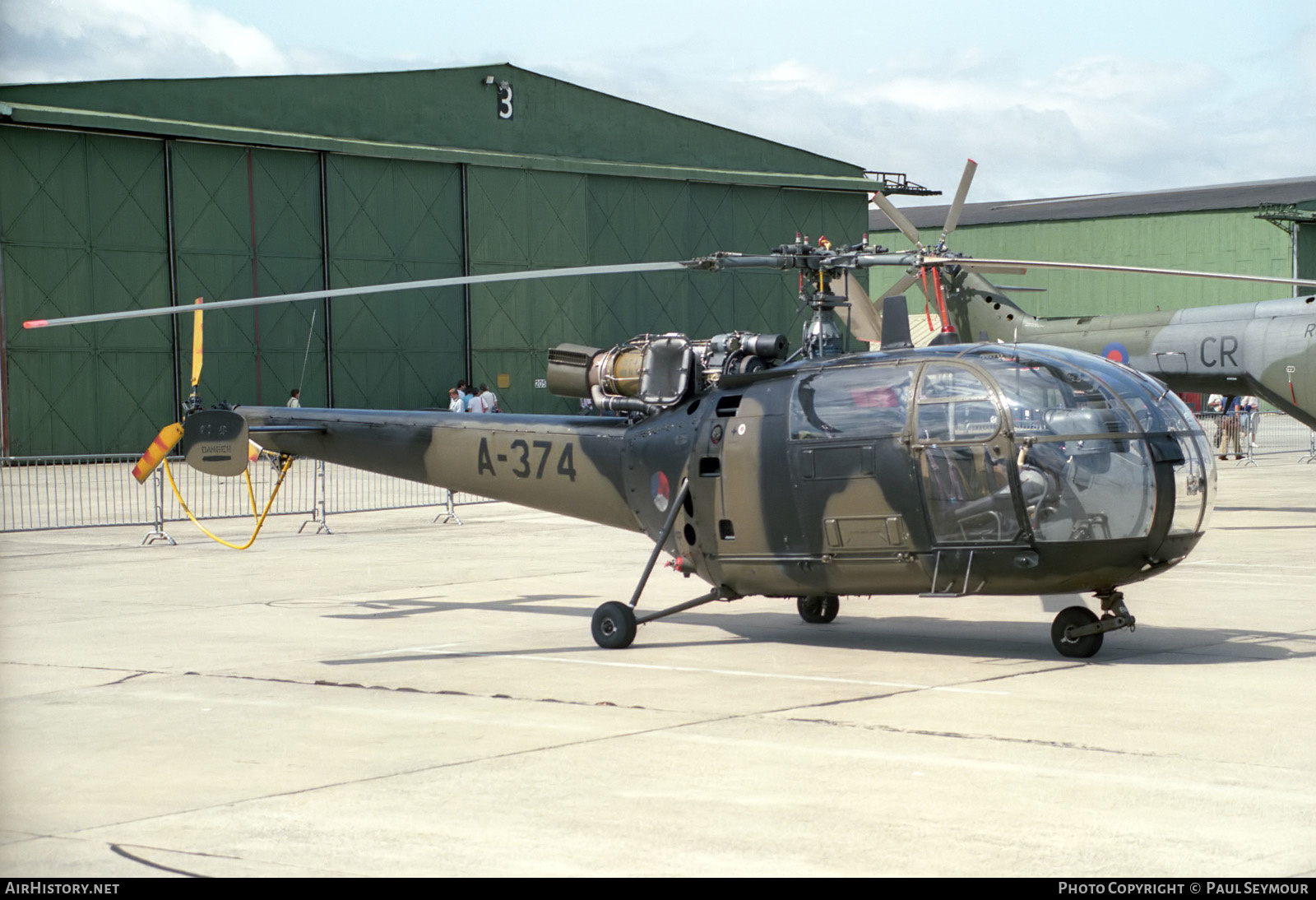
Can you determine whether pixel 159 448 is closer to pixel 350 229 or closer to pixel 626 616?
pixel 626 616

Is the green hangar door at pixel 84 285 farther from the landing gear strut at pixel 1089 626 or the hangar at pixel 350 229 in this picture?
the landing gear strut at pixel 1089 626

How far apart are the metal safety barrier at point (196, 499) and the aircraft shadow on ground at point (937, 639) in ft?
30.2

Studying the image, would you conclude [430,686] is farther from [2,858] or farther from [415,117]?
[415,117]

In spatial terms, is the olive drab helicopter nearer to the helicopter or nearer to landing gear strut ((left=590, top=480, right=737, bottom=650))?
landing gear strut ((left=590, top=480, right=737, bottom=650))

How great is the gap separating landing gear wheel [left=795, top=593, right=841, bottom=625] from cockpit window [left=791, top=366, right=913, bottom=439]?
201 cm

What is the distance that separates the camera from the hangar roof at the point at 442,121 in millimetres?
38594

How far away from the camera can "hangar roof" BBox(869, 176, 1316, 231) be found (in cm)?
7056

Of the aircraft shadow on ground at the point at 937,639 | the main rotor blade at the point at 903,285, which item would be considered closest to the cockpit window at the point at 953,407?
the aircraft shadow on ground at the point at 937,639

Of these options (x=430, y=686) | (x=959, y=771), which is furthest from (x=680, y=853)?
(x=430, y=686)

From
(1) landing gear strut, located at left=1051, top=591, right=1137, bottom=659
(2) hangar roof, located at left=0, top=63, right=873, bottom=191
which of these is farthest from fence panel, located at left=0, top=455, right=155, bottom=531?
(1) landing gear strut, located at left=1051, top=591, right=1137, bottom=659

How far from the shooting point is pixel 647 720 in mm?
8812

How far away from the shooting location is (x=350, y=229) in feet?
140

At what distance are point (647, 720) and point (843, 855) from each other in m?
Answer: 2.93

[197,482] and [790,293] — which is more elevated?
[790,293]
